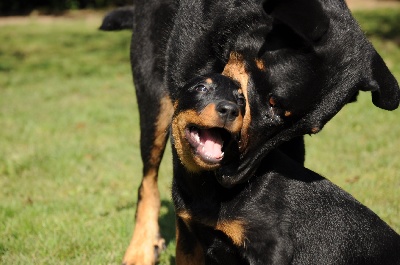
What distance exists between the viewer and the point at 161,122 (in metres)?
4.99

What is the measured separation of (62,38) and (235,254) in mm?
14632

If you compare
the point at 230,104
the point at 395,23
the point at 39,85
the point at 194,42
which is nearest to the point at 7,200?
the point at 194,42

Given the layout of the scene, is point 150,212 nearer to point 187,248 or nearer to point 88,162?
point 187,248

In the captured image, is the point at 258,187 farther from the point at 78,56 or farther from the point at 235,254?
the point at 78,56

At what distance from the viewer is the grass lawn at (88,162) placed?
5.25 meters

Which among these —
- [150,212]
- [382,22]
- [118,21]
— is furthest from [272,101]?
[382,22]

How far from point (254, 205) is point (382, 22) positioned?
1484 cm

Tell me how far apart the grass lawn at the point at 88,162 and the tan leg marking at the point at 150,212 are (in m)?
0.14

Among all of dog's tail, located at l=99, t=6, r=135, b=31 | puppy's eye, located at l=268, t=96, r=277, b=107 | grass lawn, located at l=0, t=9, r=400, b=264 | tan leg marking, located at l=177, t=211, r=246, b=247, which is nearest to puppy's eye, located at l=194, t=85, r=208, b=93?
puppy's eye, located at l=268, t=96, r=277, b=107

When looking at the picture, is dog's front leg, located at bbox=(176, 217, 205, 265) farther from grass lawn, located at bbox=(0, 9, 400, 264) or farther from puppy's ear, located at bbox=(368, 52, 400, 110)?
puppy's ear, located at bbox=(368, 52, 400, 110)

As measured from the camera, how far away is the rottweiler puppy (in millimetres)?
3422

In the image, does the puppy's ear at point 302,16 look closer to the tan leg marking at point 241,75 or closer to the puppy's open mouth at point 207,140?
the tan leg marking at point 241,75

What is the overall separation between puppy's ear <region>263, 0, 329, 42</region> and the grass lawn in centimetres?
230

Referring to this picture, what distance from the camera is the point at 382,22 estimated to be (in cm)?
1734
